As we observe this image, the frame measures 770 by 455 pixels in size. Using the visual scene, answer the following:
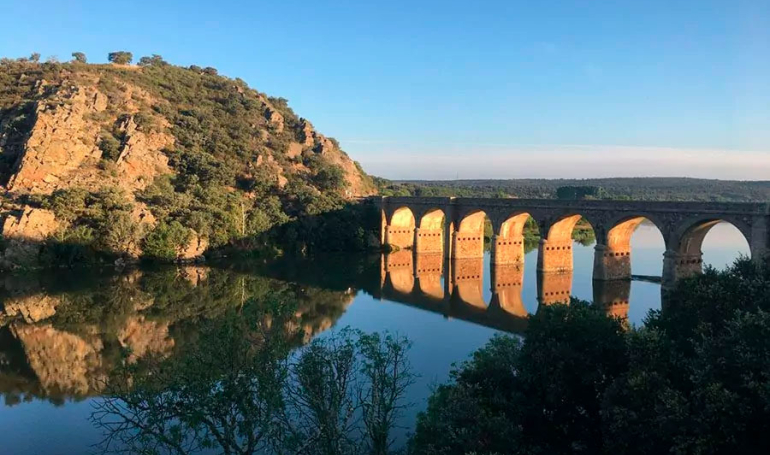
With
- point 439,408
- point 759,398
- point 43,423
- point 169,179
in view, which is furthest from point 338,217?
point 759,398

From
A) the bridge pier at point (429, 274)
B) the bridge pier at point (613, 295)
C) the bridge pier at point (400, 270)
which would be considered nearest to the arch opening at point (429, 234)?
the bridge pier at point (429, 274)

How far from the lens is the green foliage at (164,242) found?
3922 centimetres

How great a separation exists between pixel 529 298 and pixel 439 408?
20.8 meters

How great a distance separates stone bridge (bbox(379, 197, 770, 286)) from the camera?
1073 inches

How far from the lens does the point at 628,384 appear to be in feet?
28.0

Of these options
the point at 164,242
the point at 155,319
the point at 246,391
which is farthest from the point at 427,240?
the point at 246,391

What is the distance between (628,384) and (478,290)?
960 inches

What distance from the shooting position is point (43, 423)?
1391 centimetres

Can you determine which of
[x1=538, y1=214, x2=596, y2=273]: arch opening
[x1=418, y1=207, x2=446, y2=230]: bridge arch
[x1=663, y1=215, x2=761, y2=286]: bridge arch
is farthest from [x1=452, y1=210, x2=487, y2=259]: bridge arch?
[x1=663, y1=215, x2=761, y2=286]: bridge arch

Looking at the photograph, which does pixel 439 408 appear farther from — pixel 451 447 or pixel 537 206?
pixel 537 206

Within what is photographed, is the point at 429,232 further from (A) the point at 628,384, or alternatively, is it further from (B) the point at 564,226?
(A) the point at 628,384

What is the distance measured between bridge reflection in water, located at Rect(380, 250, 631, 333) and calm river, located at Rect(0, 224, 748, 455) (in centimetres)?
27

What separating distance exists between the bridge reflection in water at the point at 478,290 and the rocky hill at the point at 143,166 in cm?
1384

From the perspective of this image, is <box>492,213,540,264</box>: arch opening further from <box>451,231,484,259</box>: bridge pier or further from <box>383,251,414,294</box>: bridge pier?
<box>383,251,414,294</box>: bridge pier
